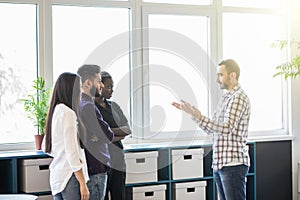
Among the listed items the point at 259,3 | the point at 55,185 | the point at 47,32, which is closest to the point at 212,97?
the point at 259,3

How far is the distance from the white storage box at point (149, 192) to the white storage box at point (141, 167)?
7 centimetres

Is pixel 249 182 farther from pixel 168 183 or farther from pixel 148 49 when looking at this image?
pixel 148 49

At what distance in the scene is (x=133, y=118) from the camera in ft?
13.7

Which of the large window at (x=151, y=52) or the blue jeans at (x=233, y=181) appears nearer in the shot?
the blue jeans at (x=233, y=181)

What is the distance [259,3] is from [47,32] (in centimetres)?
228

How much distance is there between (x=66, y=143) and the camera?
8.05 ft

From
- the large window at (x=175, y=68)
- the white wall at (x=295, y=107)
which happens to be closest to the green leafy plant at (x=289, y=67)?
the white wall at (x=295, y=107)

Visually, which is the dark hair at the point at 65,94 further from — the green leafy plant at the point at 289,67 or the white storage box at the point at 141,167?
the green leafy plant at the point at 289,67

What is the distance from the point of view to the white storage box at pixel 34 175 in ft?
11.0

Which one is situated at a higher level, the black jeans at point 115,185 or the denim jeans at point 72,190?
the denim jeans at point 72,190

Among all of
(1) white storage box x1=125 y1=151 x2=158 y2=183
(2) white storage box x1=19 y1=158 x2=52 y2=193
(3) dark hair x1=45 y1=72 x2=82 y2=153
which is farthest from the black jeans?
(3) dark hair x1=45 y1=72 x2=82 y2=153

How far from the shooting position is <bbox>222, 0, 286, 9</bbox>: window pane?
4.55 m

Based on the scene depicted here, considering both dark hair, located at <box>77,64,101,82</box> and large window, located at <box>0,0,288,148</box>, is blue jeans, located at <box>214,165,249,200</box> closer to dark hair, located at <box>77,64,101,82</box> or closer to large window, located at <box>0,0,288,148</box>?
dark hair, located at <box>77,64,101,82</box>

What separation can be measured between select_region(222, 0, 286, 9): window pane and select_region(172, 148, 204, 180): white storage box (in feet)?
5.30
